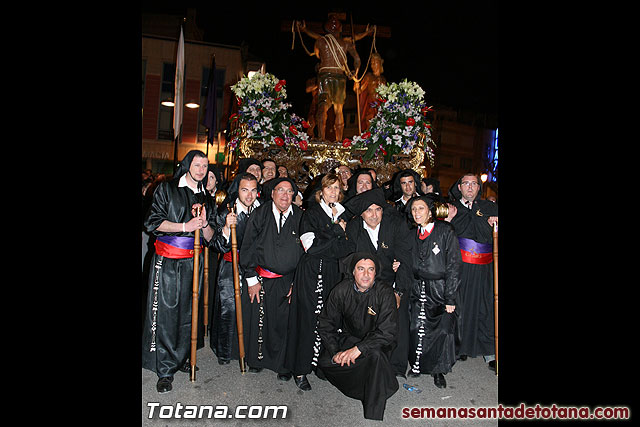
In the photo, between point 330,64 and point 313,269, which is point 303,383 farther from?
point 330,64

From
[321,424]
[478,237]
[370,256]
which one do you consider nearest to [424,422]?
[321,424]

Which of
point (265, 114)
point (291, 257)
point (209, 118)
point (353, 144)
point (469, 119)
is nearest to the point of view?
point (291, 257)

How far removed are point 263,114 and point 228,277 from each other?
385 cm

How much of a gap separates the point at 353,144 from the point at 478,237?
3.87 m

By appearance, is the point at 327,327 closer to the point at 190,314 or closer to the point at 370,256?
the point at 370,256

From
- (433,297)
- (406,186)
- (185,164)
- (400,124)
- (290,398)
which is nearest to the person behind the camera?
(290,398)

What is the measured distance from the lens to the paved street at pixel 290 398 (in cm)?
423

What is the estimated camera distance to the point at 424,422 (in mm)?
4258

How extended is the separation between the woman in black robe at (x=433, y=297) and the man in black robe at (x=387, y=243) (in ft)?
0.40

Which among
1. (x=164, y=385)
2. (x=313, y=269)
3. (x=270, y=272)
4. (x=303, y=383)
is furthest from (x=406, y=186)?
(x=164, y=385)

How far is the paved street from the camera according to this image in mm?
4227

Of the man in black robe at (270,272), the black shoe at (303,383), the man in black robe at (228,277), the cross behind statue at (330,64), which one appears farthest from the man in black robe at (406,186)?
the cross behind statue at (330,64)

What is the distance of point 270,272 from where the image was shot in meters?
5.37

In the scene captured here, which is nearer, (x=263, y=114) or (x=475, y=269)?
(x=475, y=269)
